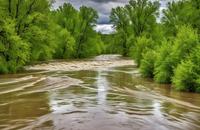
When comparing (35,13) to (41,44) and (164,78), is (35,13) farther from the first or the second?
(164,78)

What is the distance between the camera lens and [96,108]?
13.8m

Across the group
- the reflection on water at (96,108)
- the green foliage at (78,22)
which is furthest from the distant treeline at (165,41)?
the green foliage at (78,22)

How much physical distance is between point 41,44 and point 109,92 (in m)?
22.2

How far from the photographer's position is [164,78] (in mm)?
24562

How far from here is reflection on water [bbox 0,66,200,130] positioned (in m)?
11.1

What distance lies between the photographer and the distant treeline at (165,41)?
20.2m

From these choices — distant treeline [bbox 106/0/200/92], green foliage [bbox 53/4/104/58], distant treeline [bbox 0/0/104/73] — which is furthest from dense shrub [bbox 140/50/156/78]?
green foliage [bbox 53/4/104/58]

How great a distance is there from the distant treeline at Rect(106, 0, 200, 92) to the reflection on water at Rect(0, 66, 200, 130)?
5.26ft

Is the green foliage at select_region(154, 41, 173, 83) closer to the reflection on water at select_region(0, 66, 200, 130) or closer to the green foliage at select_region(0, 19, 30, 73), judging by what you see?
the reflection on water at select_region(0, 66, 200, 130)

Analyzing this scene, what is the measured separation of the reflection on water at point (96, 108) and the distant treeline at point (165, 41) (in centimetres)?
160

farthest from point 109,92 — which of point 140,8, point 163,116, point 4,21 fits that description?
point 140,8

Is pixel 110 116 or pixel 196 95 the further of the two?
pixel 196 95

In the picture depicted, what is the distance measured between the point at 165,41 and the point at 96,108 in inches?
585

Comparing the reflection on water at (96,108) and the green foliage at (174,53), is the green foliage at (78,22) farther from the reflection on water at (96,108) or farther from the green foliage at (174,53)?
the reflection on water at (96,108)
